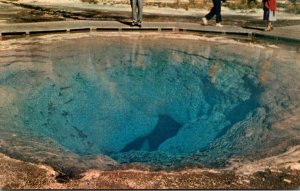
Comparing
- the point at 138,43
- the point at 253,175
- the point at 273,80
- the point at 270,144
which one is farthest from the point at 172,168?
the point at 138,43

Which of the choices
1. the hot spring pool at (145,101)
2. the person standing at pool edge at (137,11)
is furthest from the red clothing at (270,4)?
the person standing at pool edge at (137,11)

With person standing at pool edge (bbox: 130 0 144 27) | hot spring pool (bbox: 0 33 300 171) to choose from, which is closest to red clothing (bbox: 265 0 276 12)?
hot spring pool (bbox: 0 33 300 171)

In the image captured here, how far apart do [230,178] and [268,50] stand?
22.2 ft

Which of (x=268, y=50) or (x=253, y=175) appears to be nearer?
(x=253, y=175)

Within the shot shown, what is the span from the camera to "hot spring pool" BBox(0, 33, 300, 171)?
18.1 feet

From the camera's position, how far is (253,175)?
463 cm

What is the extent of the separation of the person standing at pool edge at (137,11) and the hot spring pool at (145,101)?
→ 5.18 feet

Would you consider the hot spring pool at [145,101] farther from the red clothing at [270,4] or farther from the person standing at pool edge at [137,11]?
the red clothing at [270,4]

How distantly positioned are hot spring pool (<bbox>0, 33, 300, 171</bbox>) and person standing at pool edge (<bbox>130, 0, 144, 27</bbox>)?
158 cm

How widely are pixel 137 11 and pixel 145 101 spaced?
584cm

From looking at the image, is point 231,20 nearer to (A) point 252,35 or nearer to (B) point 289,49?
(A) point 252,35

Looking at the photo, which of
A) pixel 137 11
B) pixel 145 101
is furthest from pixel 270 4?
pixel 145 101

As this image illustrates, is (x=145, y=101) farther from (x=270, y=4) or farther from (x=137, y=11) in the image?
(x=270, y=4)

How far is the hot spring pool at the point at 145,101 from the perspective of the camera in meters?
5.52
